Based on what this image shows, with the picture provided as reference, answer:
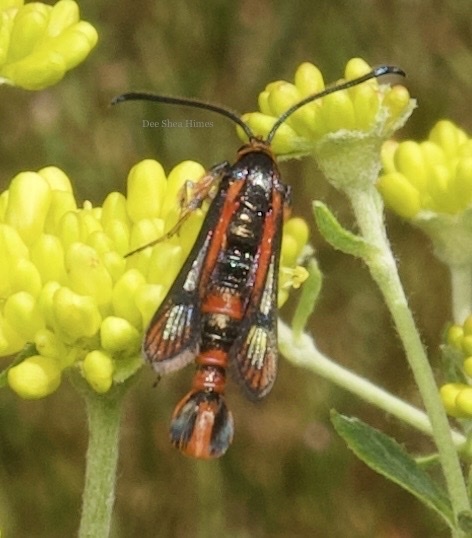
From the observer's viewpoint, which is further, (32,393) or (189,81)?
(189,81)

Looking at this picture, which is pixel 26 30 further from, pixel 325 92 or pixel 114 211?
pixel 325 92

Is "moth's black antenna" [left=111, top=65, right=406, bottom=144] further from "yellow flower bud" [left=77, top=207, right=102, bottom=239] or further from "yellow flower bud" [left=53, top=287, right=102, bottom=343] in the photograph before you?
"yellow flower bud" [left=53, top=287, right=102, bottom=343]

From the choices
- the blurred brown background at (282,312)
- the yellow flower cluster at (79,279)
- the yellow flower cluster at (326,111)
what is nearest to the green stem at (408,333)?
the yellow flower cluster at (326,111)

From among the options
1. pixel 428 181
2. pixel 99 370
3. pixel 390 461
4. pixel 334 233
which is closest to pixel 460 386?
pixel 390 461

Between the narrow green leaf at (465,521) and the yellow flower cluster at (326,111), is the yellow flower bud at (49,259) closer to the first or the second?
the yellow flower cluster at (326,111)

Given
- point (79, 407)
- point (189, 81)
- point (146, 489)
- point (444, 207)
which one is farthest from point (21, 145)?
point (444, 207)

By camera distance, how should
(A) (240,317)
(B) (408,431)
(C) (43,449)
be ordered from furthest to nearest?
(B) (408,431) → (C) (43,449) → (A) (240,317)

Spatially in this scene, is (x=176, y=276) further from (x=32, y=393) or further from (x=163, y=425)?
(x=163, y=425)
